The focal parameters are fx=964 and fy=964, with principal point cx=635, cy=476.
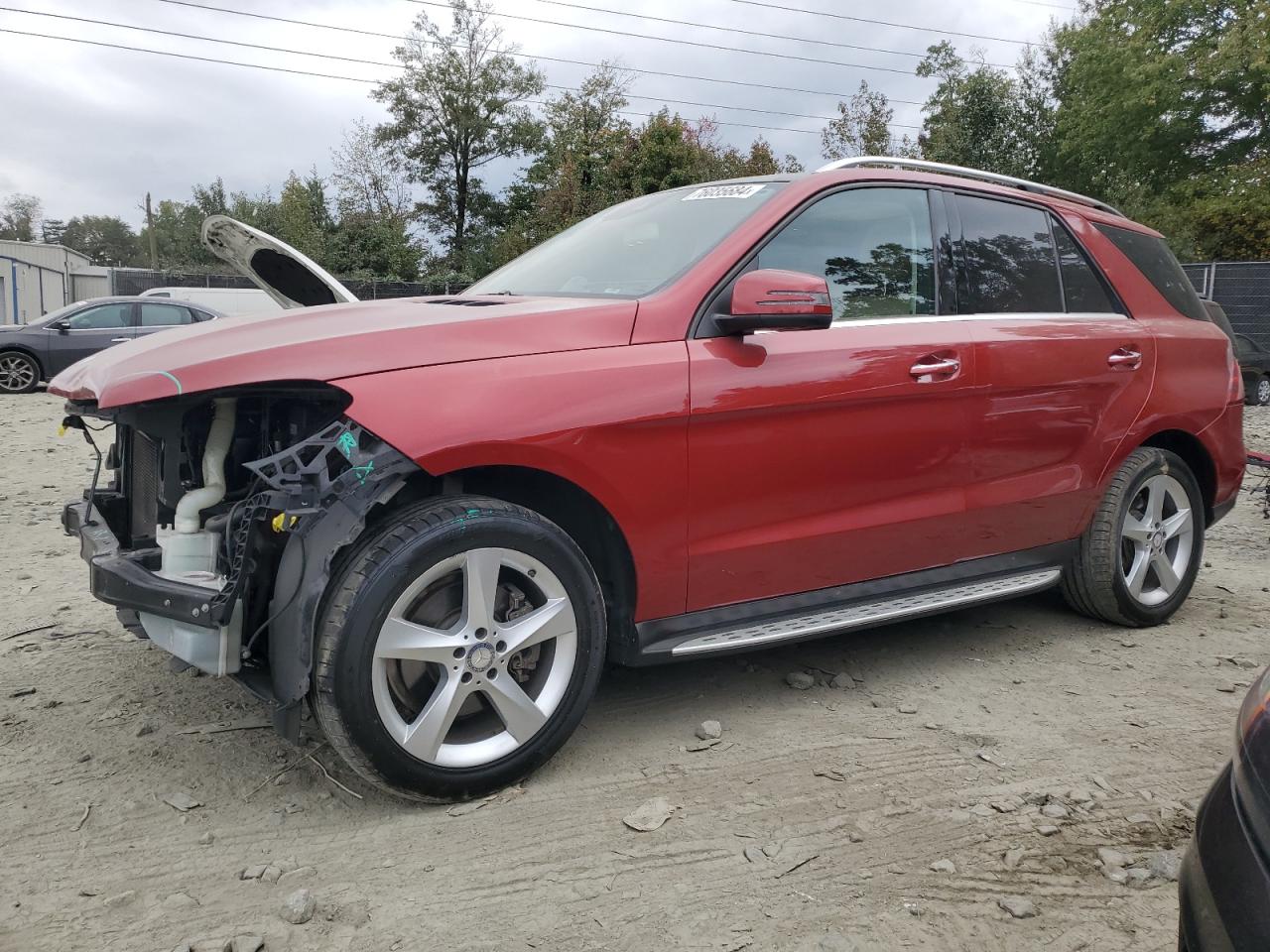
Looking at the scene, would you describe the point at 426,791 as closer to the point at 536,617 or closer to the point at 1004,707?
the point at 536,617

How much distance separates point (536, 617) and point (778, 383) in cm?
102

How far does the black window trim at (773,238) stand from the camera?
2887mm

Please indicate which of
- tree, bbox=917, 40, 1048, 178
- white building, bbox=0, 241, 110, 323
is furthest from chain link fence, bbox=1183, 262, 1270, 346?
white building, bbox=0, 241, 110, 323

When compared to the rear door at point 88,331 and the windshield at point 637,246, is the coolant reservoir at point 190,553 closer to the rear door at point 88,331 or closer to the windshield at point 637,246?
the windshield at point 637,246

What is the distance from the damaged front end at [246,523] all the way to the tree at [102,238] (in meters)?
91.8

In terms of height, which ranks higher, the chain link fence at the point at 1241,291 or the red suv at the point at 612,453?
the chain link fence at the point at 1241,291

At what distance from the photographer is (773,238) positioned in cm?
→ 310

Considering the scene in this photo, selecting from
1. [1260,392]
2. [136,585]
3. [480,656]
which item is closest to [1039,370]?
[480,656]

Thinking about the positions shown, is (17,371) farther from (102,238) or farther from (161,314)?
(102,238)

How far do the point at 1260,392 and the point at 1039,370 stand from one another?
12614 millimetres

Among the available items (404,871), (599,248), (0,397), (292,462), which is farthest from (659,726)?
(0,397)

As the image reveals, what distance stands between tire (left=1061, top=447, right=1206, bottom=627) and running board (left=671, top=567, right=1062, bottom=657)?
243 millimetres

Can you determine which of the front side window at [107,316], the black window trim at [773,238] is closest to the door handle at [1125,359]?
the black window trim at [773,238]

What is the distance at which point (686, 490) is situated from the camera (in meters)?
2.83
